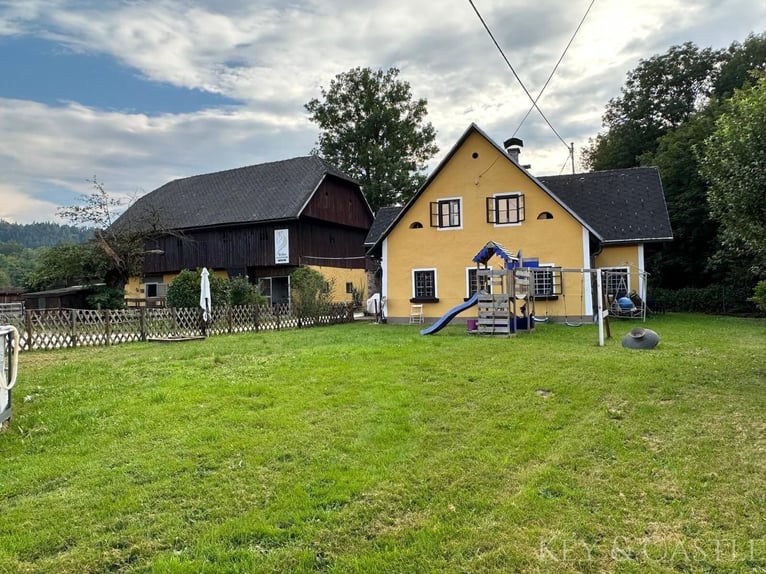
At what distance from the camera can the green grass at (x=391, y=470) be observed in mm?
3045

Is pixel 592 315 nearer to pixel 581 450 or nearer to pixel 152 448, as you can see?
pixel 581 450

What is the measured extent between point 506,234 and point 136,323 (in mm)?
13125

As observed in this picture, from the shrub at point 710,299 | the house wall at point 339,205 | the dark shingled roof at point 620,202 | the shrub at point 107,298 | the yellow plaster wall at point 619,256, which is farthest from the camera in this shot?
the house wall at point 339,205

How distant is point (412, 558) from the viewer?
2.96m

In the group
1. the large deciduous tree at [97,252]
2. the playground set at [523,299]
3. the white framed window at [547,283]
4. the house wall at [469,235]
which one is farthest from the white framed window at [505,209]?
the large deciduous tree at [97,252]

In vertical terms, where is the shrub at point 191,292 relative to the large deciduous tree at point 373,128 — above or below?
below

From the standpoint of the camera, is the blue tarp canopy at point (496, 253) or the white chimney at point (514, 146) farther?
the white chimney at point (514, 146)

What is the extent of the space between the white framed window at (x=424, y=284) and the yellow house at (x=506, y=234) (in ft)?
0.13

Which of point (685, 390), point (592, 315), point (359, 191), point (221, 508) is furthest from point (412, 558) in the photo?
point (359, 191)

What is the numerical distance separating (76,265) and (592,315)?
2415 centimetres

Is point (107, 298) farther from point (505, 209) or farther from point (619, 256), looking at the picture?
point (619, 256)

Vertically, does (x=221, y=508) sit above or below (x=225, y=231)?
below

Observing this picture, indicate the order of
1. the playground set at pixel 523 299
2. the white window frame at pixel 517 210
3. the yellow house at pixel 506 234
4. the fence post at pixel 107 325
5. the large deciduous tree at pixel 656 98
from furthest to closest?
the large deciduous tree at pixel 656 98 < the white window frame at pixel 517 210 < the yellow house at pixel 506 234 < the fence post at pixel 107 325 < the playground set at pixel 523 299

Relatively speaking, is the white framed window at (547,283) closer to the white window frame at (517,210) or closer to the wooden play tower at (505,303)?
the white window frame at (517,210)
